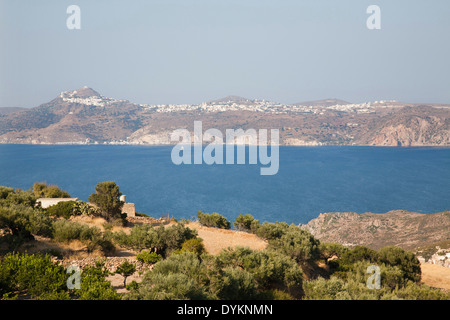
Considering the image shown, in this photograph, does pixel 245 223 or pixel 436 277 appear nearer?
pixel 436 277

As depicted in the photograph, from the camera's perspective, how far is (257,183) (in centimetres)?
8938

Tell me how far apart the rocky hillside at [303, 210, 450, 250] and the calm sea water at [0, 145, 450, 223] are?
10253 mm

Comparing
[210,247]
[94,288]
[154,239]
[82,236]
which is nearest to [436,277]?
[210,247]

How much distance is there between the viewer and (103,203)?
18.5 meters

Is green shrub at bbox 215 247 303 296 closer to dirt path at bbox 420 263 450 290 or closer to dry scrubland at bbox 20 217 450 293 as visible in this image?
dry scrubland at bbox 20 217 450 293

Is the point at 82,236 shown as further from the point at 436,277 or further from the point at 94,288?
the point at 436,277

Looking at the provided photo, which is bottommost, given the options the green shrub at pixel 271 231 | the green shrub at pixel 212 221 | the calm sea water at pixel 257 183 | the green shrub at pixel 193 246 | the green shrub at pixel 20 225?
the calm sea water at pixel 257 183

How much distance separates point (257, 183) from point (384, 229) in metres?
49.4

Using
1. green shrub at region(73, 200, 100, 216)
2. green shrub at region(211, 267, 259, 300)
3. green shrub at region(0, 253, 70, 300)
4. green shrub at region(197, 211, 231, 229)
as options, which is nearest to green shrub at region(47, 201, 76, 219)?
green shrub at region(73, 200, 100, 216)

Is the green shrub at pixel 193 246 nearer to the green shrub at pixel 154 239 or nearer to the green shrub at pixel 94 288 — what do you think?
the green shrub at pixel 154 239

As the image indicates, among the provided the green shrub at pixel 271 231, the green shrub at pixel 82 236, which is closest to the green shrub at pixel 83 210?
the green shrub at pixel 82 236

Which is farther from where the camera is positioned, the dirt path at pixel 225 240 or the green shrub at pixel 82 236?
the dirt path at pixel 225 240

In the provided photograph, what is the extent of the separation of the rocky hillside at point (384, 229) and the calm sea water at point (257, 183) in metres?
10.3

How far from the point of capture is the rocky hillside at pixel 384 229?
34.5 meters
